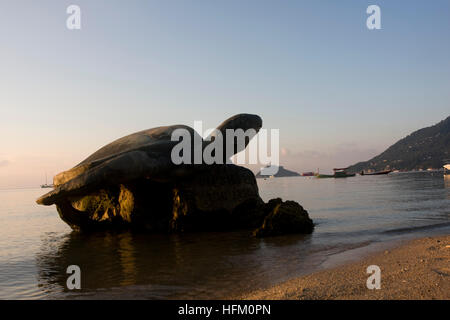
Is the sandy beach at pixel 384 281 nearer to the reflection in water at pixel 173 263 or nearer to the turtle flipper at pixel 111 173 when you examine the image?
the reflection in water at pixel 173 263

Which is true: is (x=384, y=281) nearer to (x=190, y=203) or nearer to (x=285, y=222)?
(x=285, y=222)

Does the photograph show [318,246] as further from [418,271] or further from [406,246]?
[418,271]

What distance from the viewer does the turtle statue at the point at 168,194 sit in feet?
40.0

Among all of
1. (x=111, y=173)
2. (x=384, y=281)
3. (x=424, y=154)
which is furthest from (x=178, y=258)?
(x=424, y=154)

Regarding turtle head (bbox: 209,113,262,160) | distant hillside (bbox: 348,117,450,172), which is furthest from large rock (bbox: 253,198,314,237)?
distant hillside (bbox: 348,117,450,172)

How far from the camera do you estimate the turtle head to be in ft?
47.8

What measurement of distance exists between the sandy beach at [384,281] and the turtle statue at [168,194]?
5.15 metres

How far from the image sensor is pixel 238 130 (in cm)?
1473

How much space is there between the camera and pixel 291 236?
1123 centimetres

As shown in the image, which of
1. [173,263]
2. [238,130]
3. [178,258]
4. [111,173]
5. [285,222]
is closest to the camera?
[173,263]

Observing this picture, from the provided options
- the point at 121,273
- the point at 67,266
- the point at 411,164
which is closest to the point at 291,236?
the point at 121,273

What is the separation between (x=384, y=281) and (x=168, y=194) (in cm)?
976

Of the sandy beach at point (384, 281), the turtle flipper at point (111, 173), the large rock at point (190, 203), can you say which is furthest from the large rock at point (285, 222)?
the sandy beach at point (384, 281)

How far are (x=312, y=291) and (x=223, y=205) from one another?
28.3 ft
